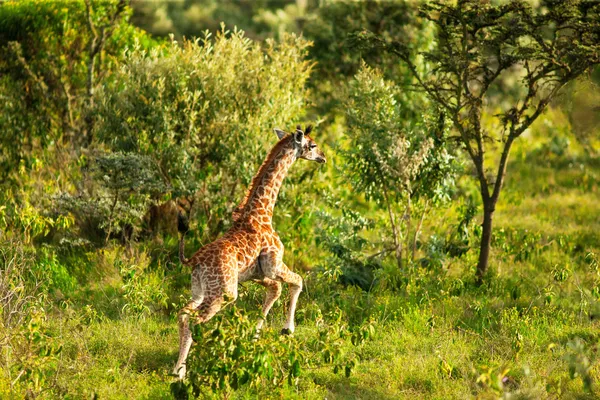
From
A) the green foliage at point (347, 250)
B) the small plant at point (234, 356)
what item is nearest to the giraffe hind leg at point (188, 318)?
the small plant at point (234, 356)

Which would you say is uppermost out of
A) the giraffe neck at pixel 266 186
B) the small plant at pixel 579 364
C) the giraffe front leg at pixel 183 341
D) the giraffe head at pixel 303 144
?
the giraffe head at pixel 303 144

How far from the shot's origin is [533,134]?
67.2ft

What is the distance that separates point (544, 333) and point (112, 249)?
19.2 feet

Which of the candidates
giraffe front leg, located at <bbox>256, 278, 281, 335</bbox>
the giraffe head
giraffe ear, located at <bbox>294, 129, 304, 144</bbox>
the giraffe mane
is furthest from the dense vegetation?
giraffe ear, located at <bbox>294, 129, 304, 144</bbox>

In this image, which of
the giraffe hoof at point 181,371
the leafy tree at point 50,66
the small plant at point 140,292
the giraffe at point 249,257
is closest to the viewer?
the giraffe hoof at point 181,371

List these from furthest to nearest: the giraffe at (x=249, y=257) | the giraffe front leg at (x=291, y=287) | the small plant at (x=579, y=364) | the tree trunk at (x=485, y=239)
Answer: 1. the tree trunk at (x=485, y=239)
2. the giraffe front leg at (x=291, y=287)
3. the giraffe at (x=249, y=257)
4. the small plant at (x=579, y=364)

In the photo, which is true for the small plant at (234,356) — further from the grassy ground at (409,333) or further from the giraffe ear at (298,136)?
the giraffe ear at (298,136)

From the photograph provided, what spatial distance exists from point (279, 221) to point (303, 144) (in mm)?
3633

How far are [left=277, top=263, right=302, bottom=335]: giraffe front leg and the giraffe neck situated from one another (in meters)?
0.57

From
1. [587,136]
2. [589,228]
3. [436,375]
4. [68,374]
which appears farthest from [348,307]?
[587,136]

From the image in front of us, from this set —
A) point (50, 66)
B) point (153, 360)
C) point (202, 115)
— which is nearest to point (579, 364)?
point (153, 360)

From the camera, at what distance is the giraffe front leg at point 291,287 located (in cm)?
856

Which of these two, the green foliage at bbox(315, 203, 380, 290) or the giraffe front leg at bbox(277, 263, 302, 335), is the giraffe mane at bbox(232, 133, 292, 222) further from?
the green foliage at bbox(315, 203, 380, 290)

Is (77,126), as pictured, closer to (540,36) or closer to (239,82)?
(239,82)
